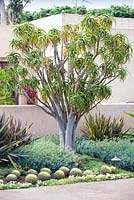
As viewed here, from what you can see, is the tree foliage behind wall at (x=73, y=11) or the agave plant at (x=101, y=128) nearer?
the agave plant at (x=101, y=128)

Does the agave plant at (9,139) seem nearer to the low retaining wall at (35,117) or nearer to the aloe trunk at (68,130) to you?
the aloe trunk at (68,130)

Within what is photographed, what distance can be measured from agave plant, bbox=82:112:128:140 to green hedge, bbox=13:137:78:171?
8.48 feet

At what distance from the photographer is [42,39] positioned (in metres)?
12.6

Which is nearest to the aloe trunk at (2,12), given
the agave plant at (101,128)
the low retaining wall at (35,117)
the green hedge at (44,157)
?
the low retaining wall at (35,117)

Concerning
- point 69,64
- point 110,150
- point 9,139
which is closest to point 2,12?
point 69,64

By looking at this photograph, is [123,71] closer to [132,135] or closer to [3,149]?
[132,135]

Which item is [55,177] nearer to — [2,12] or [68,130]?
[68,130]

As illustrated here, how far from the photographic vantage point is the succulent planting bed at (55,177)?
965cm

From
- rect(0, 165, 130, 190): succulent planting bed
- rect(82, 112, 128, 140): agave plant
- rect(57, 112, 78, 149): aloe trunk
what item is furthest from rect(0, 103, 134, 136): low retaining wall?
rect(0, 165, 130, 190): succulent planting bed

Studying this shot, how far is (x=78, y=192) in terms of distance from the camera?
28.5 feet

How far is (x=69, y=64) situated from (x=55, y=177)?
3467 millimetres

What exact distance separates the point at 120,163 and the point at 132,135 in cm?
318

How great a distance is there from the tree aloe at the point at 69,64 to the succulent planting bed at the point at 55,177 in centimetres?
206

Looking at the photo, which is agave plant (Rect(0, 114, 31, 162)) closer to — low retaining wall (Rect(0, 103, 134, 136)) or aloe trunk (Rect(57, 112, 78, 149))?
aloe trunk (Rect(57, 112, 78, 149))
